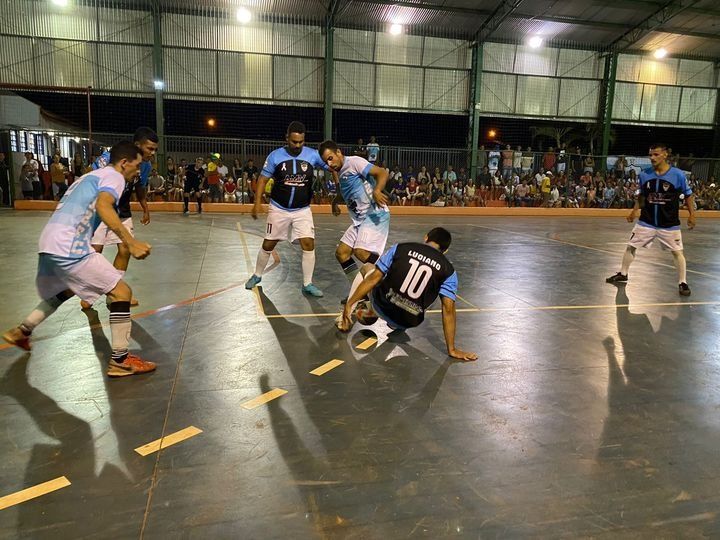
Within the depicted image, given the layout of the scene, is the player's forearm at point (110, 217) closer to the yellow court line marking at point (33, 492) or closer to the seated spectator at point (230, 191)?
the yellow court line marking at point (33, 492)

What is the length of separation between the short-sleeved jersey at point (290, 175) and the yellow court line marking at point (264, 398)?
3174 mm

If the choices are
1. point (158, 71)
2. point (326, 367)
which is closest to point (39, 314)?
point (326, 367)

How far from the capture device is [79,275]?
149 inches

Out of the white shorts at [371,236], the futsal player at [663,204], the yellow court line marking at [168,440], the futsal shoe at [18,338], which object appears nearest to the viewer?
the yellow court line marking at [168,440]

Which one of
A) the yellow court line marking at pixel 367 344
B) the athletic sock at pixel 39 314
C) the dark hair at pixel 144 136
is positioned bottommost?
the yellow court line marking at pixel 367 344

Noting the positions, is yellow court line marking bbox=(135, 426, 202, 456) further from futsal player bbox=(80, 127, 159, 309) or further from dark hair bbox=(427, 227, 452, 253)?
dark hair bbox=(427, 227, 452, 253)

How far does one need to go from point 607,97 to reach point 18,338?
28321 millimetres

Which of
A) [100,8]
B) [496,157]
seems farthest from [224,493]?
[100,8]

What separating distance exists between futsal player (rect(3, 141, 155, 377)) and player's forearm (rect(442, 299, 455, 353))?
2279 millimetres

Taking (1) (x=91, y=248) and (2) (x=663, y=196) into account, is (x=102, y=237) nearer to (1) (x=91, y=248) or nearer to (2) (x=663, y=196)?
(1) (x=91, y=248)

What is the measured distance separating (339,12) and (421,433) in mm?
22861

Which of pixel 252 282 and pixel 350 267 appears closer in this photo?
pixel 350 267

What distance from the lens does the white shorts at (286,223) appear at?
Answer: 21.3ft

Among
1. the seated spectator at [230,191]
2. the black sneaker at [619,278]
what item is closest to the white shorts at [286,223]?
the black sneaker at [619,278]
